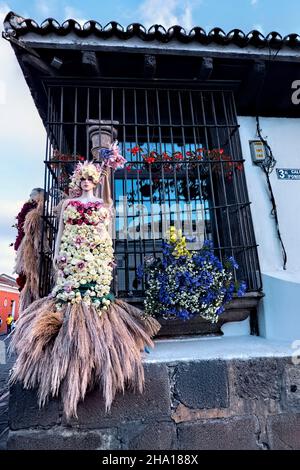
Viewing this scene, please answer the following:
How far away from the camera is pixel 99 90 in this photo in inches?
119

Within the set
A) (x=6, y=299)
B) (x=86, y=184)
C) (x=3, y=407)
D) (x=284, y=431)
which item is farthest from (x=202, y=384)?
(x=6, y=299)

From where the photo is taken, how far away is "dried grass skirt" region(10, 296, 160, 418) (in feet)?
5.72

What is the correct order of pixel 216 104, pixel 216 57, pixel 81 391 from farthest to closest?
1. pixel 216 104
2. pixel 216 57
3. pixel 81 391

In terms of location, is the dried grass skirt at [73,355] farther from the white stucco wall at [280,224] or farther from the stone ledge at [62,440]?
the white stucco wall at [280,224]

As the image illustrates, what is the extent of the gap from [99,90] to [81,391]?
2.73m

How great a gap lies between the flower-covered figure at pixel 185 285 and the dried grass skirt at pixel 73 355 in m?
0.45

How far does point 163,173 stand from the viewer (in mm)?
2912

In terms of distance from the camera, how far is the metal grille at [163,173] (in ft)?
9.53

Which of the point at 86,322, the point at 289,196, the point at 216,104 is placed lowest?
the point at 86,322

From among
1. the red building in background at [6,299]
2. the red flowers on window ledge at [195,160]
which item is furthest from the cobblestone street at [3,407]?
the red building in background at [6,299]

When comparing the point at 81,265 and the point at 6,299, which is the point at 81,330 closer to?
the point at 81,265

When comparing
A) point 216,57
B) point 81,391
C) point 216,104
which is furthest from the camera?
point 216,104

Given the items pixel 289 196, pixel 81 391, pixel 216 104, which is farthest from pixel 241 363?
pixel 216 104
